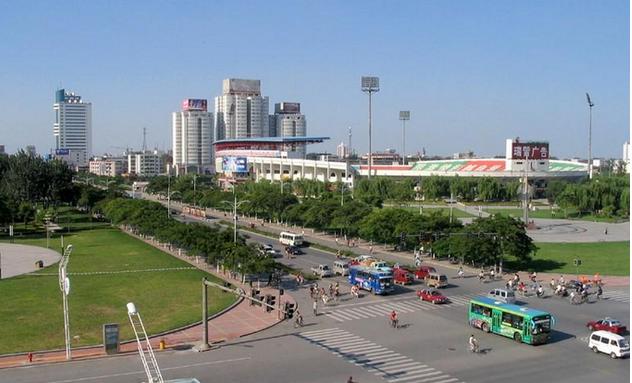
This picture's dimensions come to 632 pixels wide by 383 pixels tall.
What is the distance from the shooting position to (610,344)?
31.7 metres

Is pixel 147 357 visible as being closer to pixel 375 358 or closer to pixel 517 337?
pixel 375 358

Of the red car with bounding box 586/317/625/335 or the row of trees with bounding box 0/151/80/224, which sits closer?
the red car with bounding box 586/317/625/335

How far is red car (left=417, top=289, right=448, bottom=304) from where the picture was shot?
1731 inches

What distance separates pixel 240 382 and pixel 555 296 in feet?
92.7

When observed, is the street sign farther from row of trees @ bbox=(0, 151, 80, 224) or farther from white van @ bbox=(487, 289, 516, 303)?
row of trees @ bbox=(0, 151, 80, 224)

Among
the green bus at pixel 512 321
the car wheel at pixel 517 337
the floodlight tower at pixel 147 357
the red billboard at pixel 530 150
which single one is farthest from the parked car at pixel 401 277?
the red billboard at pixel 530 150

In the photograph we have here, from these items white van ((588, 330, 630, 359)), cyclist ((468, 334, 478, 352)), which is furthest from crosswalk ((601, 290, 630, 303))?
cyclist ((468, 334, 478, 352))

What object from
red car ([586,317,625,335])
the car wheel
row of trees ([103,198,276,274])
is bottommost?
the car wheel

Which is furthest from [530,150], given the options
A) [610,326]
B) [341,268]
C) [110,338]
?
[110,338]

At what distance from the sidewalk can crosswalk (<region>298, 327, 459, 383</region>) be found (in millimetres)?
3676

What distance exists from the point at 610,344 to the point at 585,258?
3291 centimetres

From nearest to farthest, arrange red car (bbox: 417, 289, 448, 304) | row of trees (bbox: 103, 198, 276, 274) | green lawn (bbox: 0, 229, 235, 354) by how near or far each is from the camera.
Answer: green lawn (bbox: 0, 229, 235, 354)
red car (bbox: 417, 289, 448, 304)
row of trees (bbox: 103, 198, 276, 274)

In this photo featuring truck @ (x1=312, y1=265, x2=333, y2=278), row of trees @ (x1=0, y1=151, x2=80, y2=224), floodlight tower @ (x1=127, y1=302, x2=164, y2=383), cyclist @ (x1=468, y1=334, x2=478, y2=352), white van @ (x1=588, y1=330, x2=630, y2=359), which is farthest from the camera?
row of trees @ (x1=0, y1=151, x2=80, y2=224)

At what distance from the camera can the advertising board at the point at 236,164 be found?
183 m
